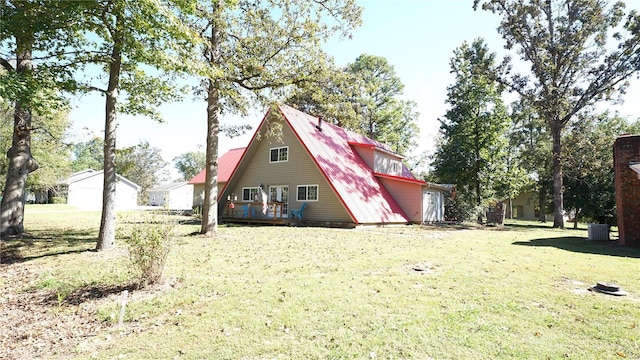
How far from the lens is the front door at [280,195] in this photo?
19.6 m

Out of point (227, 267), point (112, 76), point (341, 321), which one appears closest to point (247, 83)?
point (112, 76)

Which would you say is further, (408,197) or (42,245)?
(408,197)

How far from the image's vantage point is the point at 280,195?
1998 cm

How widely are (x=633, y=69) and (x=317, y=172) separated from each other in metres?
21.4

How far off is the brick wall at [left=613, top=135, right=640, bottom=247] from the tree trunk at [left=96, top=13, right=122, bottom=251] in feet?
56.0

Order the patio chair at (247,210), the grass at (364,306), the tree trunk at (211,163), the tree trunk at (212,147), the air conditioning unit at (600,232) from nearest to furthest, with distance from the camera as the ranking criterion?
1. the grass at (364,306)
2. the tree trunk at (212,147)
3. the tree trunk at (211,163)
4. the air conditioning unit at (600,232)
5. the patio chair at (247,210)

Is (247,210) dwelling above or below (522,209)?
above

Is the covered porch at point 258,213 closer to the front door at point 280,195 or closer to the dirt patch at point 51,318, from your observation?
the front door at point 280,195

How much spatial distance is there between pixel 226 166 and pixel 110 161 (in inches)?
751

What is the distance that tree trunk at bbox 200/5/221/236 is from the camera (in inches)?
489

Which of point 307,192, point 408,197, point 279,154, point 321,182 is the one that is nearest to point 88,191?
point 279,154

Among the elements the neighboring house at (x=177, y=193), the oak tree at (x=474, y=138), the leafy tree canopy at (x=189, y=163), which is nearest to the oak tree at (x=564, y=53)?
the oak tree at (x=474, y=138)

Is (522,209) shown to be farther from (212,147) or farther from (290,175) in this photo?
(212,147)

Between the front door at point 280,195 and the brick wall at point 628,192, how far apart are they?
15.1m
